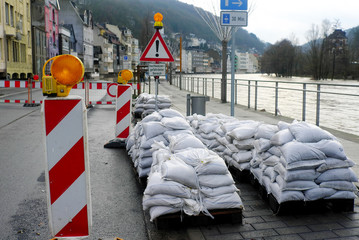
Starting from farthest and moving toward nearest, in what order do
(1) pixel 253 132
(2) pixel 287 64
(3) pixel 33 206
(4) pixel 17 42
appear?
(2) pixel 287 64 < (4) pixel 17 42 < (1) pixel 253 132 < (3) pixel 33 206

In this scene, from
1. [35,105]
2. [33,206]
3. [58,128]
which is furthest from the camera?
[35,105]

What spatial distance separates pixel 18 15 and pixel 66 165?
1805 inches

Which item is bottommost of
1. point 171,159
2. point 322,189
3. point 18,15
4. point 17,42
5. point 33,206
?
point 33,206

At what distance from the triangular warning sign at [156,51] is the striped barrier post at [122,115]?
0.95m

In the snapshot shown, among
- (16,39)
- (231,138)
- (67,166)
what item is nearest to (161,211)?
(67,166)

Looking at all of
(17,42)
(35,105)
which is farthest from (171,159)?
(17,42)

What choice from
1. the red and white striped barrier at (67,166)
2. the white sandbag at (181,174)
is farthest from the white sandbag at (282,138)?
the red and white striped barrier at (67,166)

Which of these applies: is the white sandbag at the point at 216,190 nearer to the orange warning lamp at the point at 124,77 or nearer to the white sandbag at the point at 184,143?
the white sandbag at the point at 184,143

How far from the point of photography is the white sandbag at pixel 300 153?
4.58 meters

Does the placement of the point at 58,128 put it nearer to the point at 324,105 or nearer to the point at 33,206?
the point at 33,206

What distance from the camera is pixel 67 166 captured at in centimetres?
333

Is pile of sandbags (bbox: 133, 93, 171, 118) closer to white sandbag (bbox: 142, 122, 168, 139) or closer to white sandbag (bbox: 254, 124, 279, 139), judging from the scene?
white sandbag (bbox: 142, 122, 168, 139)

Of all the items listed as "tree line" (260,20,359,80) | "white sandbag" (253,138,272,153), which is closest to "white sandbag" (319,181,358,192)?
"white sandbag" (253,138,272,153)

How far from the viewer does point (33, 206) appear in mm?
4914
